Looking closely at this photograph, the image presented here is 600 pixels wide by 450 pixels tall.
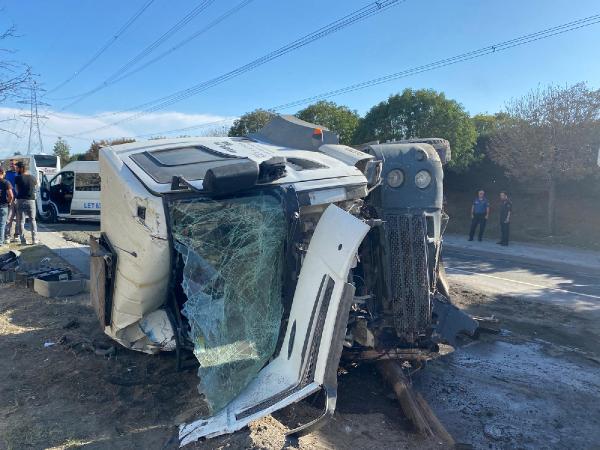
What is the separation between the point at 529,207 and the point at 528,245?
5.58 metres

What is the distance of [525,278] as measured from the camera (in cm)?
896

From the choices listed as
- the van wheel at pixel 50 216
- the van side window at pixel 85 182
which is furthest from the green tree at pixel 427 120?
the van wheel at pixel 50 216

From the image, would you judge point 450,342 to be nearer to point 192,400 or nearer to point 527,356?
point 527,356

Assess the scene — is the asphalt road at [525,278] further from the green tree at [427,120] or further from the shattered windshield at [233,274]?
the green tree at [427,120]

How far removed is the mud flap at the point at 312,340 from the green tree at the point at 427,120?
15.9 metres

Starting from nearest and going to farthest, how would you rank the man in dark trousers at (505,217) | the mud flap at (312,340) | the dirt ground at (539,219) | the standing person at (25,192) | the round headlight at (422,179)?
the mud flap at (312,340) < the round headlight at (422,179) < the standing person at (25,192) < the man in dark trousers at (505,217) < the dirt ground at (539,219)

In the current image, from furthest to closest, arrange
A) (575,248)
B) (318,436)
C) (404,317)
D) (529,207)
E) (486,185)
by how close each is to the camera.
Result: (486,185) → (529,207) → (575,248) → (404,317) → (318,436)

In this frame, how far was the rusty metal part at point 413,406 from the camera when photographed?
3150 millimetres

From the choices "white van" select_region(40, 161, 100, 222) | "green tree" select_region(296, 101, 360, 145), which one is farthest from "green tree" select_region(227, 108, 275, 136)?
"white van" select_region(40, 161, 100, 222)

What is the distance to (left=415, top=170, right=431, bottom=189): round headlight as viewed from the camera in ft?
13.5

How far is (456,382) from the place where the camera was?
415cm

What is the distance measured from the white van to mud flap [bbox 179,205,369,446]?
46.3 feet

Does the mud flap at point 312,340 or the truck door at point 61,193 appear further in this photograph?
the truck door at point 61,193

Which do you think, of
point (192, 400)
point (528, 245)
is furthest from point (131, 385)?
point (528, 245)
